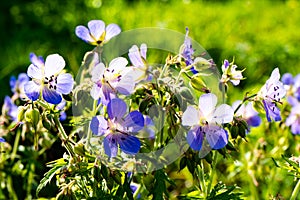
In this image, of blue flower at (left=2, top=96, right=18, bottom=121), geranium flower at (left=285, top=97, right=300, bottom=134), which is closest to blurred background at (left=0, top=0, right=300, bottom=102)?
blue flower at (left=2, top=96, right=18, bottom=121)

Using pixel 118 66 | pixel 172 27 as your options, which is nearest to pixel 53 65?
pixel 118 66

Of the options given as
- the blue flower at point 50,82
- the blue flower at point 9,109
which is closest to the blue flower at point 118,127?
the blue flower at point 50,82

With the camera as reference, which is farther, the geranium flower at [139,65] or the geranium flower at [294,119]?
the geranium flower at [294,119]

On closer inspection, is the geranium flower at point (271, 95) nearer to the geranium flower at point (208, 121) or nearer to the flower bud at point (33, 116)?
the geranium flower at point (208, 121)

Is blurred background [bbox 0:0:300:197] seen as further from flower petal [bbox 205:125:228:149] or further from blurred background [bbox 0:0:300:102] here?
flower petal [bbox 205:125:228:149]

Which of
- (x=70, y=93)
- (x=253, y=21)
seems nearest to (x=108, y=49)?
(x=253, y=21)

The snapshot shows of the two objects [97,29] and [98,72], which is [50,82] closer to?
[98,72]

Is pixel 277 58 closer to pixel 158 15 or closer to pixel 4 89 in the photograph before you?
pixel 158 15
